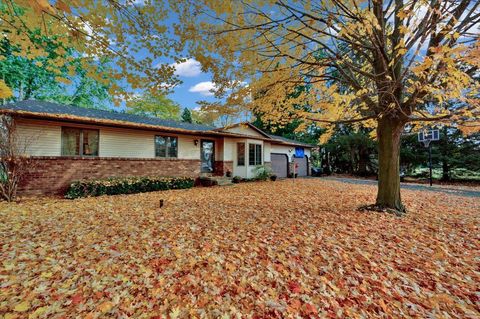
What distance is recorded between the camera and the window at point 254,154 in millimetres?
15016

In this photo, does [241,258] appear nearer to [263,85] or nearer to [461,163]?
[263,85]

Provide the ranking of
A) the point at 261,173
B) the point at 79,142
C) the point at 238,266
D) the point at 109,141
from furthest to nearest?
the point at 261,173
the point at 109,141
the point at 79,142
the point at 238,266

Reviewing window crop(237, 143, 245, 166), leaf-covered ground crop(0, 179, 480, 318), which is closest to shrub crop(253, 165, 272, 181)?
window crop(237, 143, 245, 166)

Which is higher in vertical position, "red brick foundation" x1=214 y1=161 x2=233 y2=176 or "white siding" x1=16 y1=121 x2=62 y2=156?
"white siding" x1=16 y1=121 x2=62 y2=156

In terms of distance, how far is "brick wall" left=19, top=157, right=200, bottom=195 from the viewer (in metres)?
7.95

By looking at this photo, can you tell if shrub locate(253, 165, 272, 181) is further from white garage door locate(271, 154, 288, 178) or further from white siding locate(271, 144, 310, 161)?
white siding locate(271, 144, 310, 161)

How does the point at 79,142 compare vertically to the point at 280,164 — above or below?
above

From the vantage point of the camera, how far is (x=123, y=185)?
9.20 metres

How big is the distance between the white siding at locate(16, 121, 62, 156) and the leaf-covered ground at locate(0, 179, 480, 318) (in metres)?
3.73

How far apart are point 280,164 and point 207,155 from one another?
7.66 m

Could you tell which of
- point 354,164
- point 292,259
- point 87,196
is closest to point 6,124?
point 87,196

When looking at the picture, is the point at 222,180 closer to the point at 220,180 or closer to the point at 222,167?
the point at 220,180

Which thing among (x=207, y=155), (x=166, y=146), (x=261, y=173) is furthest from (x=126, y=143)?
(x=261, y=173)

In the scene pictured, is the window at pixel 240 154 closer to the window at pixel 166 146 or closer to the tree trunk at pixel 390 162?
the window at pixel 166 146
